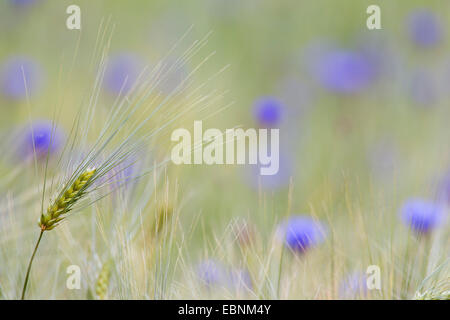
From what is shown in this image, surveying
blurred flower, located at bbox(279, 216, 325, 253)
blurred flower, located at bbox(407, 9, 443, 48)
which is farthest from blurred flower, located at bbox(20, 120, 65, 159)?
blurred flower, located at bbox(407, 9, 443, 48)

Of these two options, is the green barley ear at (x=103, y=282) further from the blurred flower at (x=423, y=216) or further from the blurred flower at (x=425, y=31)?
the blurred flower at (x=425, y=31)

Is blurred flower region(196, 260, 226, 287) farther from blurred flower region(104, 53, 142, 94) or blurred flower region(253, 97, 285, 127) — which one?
blurred flower region(104, 53, 142, 94)

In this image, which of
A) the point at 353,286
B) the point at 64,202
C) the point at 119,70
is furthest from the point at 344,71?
the point at 64,202

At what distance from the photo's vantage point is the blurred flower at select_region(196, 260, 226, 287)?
3.74 ft

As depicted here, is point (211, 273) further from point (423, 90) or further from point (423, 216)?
point (423, 90)

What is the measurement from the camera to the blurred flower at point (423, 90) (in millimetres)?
2299

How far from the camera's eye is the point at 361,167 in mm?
2084

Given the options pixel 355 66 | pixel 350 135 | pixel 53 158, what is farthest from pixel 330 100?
pixel 53 158

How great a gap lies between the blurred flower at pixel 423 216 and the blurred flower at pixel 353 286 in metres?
0.10

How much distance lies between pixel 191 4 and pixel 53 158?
54.9 inches

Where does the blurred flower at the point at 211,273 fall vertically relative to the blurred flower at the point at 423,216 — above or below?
below

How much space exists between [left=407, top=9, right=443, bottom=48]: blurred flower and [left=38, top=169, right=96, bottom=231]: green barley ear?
166 centimetres

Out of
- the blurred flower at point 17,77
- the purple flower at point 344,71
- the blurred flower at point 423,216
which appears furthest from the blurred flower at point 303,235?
the purple flower at point 344,71

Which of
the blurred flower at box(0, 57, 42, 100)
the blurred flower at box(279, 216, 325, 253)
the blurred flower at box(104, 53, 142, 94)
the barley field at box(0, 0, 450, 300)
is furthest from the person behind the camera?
the blurred flower at box(104, 53, 142, 94)
